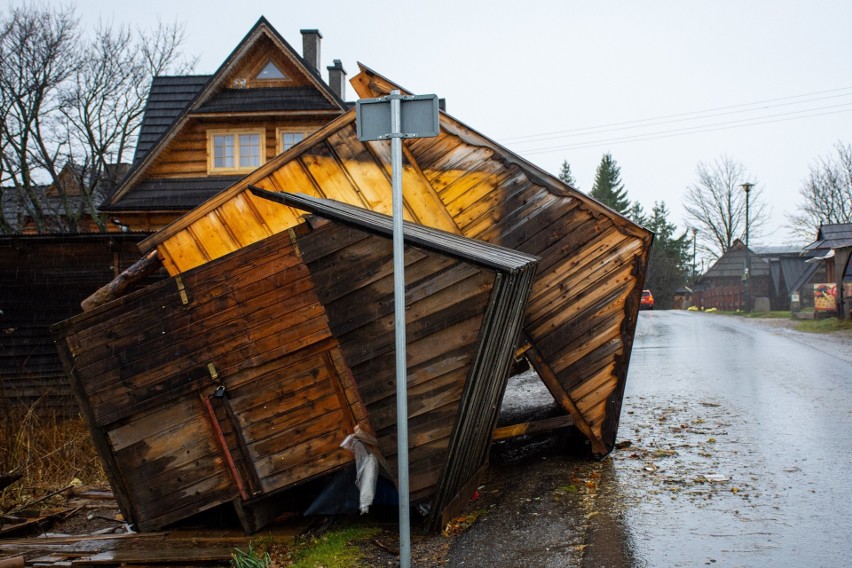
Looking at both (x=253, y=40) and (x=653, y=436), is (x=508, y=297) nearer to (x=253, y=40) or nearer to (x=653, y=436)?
(x=653, y=436)

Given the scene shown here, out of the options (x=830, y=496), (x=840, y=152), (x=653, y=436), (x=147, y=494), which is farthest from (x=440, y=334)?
(x=840, y=152)

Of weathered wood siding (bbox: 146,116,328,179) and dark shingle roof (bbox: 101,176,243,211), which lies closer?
dark shingle roof (bbox: 101,176,243,211)

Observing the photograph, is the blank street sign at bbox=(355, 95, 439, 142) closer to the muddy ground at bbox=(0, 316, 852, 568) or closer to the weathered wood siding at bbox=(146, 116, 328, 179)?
the muddy ground at bbox=(0, 316, 852, 568)

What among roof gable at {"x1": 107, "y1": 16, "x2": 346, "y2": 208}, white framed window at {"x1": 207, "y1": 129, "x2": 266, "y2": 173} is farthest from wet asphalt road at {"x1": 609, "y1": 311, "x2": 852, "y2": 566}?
white framed window at {"x1": 207, "y1": 129, "x2": 266, "y2": 173}

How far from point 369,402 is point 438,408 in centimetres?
56

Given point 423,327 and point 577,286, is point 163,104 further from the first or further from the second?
point 423,327

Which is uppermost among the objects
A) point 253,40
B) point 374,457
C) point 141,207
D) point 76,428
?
point 253,40

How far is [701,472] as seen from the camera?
6.78 m

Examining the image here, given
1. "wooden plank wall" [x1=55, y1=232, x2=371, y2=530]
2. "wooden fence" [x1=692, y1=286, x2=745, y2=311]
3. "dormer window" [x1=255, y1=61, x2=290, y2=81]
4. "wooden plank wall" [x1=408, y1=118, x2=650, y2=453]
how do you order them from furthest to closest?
"wooden fence" [x1=692, y1=286, x2=745, y2=311], "dormer window" [x1=255, y1=61, x2=290, y2=81], "wooden plank wall" [x1=408, y1=118, x2=650, y2=453], "wooden plank wall" [x1=55, y1=232, x2=371, y2=530]

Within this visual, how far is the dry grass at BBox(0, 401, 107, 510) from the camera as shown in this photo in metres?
8.44

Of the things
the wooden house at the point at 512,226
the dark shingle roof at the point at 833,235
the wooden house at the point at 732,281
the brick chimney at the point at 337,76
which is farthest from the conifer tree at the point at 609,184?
the wooden house at the point at 512,226

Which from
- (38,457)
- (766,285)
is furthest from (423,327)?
(766,285)

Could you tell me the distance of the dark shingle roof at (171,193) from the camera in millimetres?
17484

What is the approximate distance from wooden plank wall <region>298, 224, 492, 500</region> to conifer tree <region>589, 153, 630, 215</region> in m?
77.1
